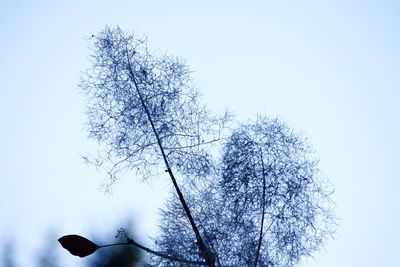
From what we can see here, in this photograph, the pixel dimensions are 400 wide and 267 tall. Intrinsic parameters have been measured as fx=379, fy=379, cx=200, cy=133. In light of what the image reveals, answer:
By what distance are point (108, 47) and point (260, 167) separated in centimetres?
194

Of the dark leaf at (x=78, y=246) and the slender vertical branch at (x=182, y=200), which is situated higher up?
the slender vertical branch at (x=182, y=200)

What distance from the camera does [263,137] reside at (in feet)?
12.2

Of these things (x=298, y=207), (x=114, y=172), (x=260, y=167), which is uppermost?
(x=260, y=167)

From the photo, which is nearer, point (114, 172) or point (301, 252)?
point (114, 172)

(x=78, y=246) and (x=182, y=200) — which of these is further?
(x=182, y=200)

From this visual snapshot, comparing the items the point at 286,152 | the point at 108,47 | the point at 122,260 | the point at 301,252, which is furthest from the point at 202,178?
the point at 122,260

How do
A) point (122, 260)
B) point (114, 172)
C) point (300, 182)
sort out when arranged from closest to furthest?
point (114, 172) → point (300, 182) → point (122, 260)

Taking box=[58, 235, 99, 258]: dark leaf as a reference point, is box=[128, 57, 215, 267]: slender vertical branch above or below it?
above

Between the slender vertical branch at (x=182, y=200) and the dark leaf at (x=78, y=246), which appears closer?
the dark leaf at (x=78, y=246)

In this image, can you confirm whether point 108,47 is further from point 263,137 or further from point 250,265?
point 250,265

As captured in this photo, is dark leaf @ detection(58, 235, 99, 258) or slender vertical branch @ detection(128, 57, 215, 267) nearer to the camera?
dark leaf @ detection(58, 235, 99, 258)

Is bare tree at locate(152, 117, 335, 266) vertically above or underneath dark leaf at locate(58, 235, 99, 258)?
above

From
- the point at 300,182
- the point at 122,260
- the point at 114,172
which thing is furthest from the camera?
the point at 122,260

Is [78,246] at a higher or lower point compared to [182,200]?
lower
